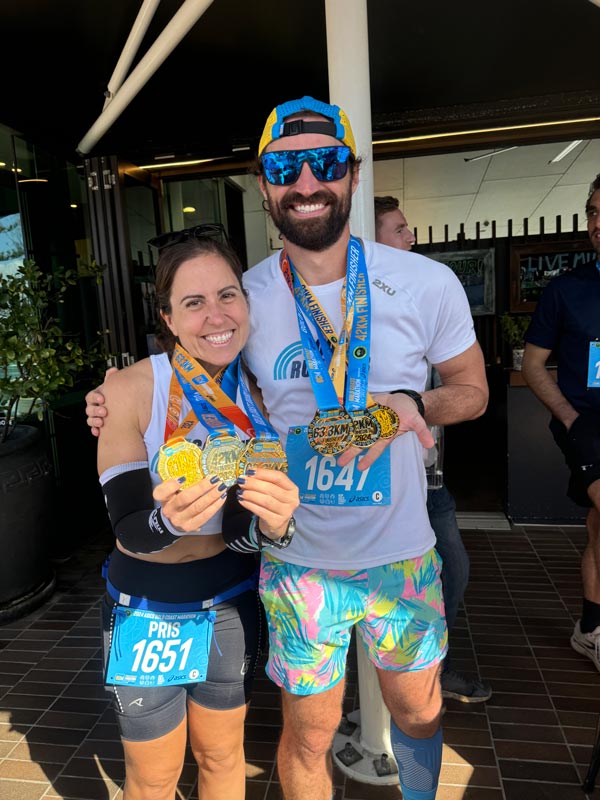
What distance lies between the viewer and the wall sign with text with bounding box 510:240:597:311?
6.66 meters

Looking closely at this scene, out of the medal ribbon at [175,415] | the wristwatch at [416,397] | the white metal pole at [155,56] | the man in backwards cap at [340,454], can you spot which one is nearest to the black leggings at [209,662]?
the man in backwards cap at [340,454]

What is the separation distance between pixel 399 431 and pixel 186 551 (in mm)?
607

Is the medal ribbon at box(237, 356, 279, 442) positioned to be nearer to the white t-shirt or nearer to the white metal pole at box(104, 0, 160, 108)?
A: the white t-shirt

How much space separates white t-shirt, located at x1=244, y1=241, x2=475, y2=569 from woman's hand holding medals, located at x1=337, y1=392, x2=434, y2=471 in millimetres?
180

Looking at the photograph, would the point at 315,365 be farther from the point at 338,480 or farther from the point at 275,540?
the point at 275,540

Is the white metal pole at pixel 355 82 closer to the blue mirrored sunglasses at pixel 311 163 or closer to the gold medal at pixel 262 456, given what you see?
the blue mirrored sunglasses at pixel 311 163

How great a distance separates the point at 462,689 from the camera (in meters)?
2.46

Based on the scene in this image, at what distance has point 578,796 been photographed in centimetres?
195

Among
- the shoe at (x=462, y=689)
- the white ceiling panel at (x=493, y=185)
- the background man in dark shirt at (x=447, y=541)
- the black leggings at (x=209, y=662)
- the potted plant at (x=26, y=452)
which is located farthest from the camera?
the white ceiling panel at (x=493, y=185)

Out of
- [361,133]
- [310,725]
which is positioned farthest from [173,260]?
[310,725]

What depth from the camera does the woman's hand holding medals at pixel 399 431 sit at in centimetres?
133

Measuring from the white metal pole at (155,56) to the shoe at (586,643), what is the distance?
3.41 m

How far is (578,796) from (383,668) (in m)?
1.01

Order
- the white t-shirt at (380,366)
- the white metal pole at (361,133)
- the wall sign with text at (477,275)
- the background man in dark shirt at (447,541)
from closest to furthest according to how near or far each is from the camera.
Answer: the white t-shirt at (380,366)
the white metal pole at (361,133)
the background man in dark shirt at (447,541)
the wall sign with text at (477,275)
